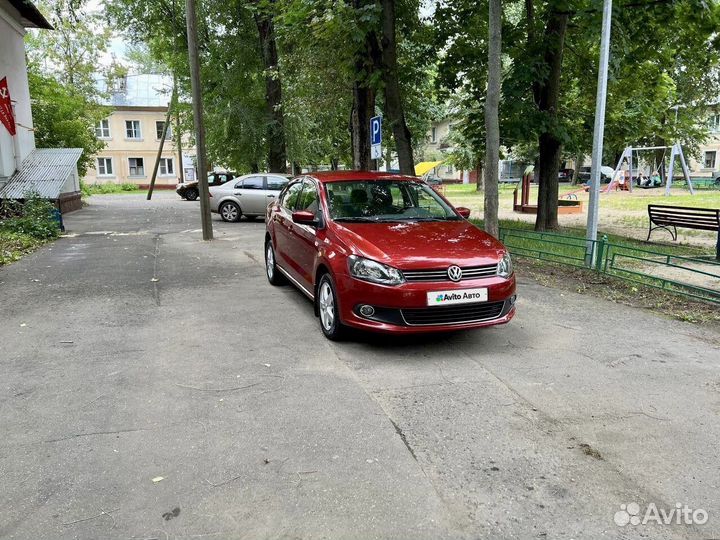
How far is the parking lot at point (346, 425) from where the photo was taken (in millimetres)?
2844

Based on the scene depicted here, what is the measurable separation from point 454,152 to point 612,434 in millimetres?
41260

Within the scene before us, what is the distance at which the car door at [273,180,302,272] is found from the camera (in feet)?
23.6

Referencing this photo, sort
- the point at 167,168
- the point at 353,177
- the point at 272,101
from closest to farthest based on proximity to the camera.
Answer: the point at 353,177
the point at 272,101
the point at 167,168

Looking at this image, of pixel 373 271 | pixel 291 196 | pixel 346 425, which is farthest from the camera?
pixel 291 196

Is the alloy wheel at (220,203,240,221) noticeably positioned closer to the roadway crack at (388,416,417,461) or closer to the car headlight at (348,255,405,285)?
the car headlight at (348,255,405,285)

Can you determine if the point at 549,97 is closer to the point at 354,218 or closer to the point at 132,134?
the point at 354,218

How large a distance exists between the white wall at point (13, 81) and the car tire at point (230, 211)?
693cm

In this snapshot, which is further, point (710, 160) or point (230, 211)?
point (710, 160)

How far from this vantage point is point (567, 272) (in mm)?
8766

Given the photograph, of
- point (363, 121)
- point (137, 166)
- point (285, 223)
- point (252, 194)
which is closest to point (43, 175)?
point (252, 194)

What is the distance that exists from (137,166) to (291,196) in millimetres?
51727

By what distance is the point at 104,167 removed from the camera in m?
53.4

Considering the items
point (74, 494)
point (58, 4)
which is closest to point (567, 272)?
point (74, 494)

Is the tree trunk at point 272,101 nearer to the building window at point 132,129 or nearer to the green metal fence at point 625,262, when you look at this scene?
the green metal fence at point 625,262
